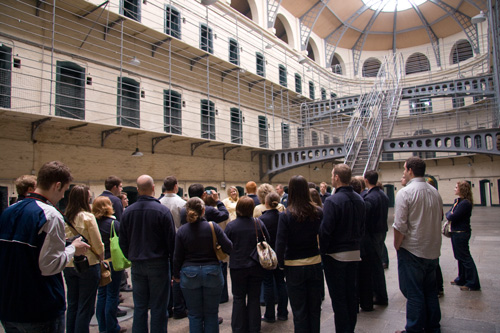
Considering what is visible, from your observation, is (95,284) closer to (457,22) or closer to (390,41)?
(457,22)

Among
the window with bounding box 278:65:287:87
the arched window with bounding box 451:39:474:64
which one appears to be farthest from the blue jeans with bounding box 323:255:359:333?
the arched window with bounding box 451:39:474:64

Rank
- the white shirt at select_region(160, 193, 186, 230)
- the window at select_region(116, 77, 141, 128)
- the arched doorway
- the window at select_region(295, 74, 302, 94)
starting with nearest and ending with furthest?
the white shirt at select_region(160, 193, 186, 230)
the window at select_region(116, 77, 141, 128)
the window at select_region(295, 74, 302, 94)
the arched doorway

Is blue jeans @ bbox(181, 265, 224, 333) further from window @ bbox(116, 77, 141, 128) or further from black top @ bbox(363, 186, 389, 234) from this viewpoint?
window @ bbox(116, 77, 141, 128)

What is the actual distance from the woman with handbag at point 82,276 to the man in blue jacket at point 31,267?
119 cm

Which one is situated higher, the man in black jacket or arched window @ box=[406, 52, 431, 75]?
arched window @ box=[406, 52, 431, 75]

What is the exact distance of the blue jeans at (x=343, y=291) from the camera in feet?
10.6

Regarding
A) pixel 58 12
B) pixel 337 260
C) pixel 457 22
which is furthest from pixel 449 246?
pixel 457 22

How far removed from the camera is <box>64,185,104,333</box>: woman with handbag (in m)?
3.31

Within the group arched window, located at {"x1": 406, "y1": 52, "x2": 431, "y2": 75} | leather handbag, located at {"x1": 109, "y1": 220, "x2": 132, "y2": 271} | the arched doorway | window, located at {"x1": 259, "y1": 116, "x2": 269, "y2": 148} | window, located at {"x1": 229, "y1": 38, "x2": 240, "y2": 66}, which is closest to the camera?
leather handbag, located at {"x1": 109, "y1": 220, "x2": 132, "y2": 271}

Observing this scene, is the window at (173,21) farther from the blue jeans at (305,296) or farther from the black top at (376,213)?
the blue jeans at (305,296)

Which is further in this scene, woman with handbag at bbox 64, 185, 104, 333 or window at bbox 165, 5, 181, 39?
window at bbox 165, 5, 181, 39

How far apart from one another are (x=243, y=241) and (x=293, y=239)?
59 cm

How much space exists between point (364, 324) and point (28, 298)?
139 inches

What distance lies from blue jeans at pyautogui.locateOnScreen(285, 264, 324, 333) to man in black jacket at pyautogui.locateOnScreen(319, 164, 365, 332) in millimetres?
219
